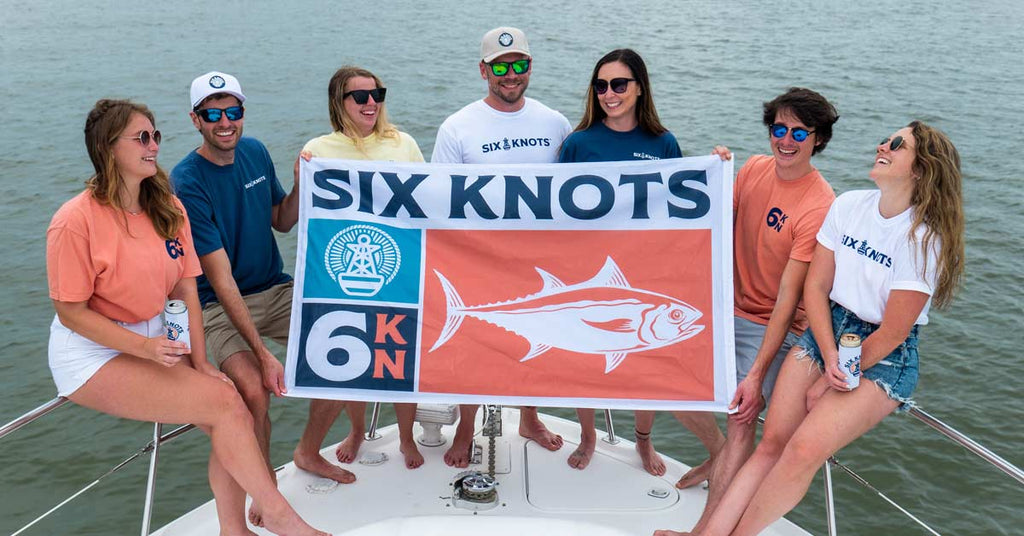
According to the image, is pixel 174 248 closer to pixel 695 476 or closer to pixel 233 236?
pixel 233 236

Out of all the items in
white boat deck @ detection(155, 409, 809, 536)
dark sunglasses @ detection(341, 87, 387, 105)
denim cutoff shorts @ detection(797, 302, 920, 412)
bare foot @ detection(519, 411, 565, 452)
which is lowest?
white boat deck @ detection(155, 409, 809, 536)

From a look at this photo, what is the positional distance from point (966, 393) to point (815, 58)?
14.1 meters

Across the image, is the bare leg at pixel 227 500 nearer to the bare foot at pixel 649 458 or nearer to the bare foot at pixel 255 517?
the bare foot at pixel 255 517

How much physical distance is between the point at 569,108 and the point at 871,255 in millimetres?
15218

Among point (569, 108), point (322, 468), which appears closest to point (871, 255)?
point (322, 468)

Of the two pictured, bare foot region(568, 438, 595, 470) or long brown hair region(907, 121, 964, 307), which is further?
bare foot region(568, 438, 595, 470)

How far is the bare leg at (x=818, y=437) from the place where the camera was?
4027 millimetres

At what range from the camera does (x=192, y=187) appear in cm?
463

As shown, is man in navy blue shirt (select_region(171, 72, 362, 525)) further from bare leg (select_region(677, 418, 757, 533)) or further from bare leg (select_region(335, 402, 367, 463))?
bare leg (select_region(677, 418, 757, 533))

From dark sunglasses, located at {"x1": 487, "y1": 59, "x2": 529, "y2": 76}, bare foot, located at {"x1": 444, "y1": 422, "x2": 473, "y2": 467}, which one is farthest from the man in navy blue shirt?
dark sunglasses, located at {"x1": 487, "y1": 59, "x2": 529, "y2": 76}

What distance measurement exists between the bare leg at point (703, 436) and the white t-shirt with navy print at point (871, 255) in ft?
3.90

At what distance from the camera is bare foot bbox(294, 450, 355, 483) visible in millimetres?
5191

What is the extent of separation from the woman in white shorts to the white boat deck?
613 mm

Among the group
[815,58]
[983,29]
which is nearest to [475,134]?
[815,58]
